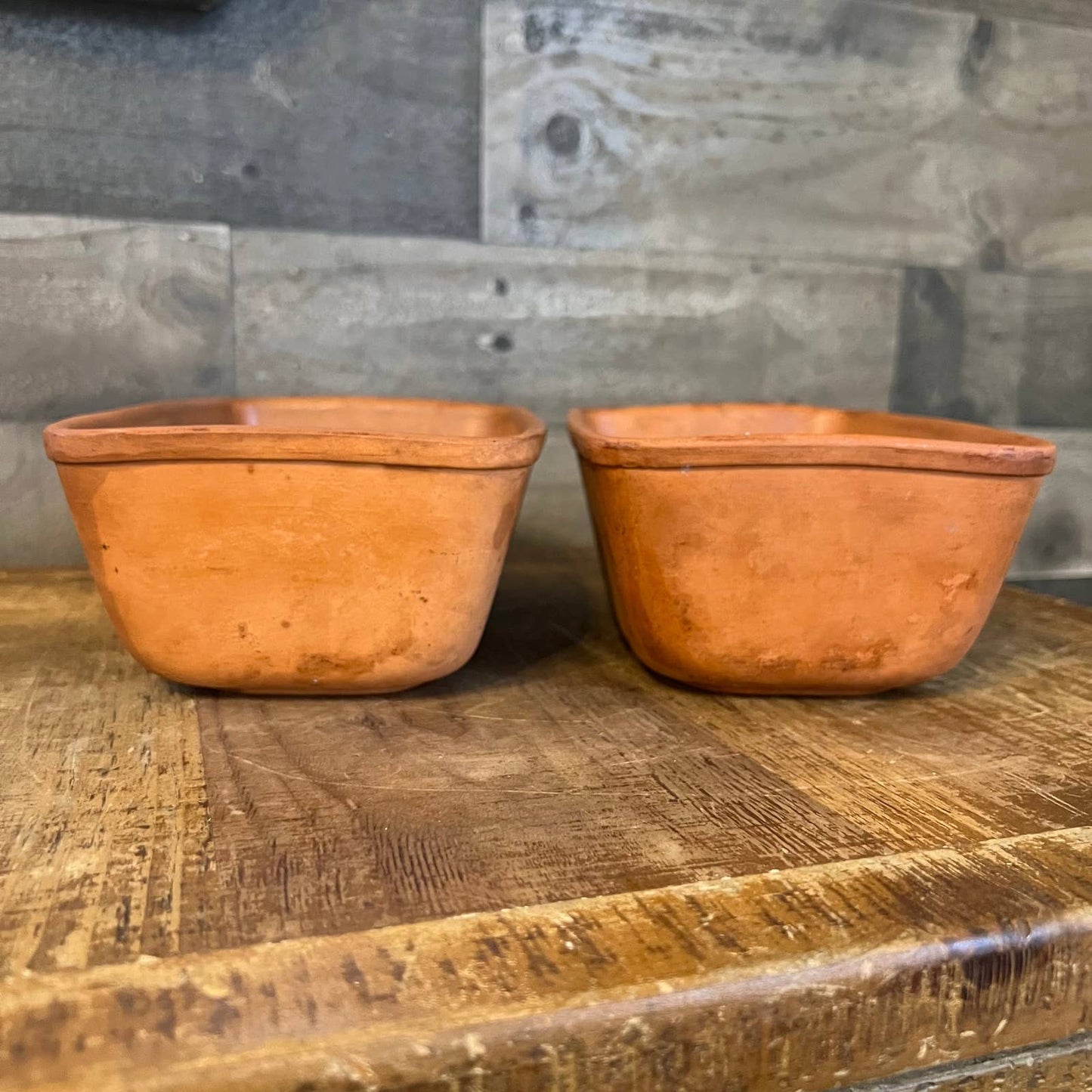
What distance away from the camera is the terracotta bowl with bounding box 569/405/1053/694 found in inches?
20.6

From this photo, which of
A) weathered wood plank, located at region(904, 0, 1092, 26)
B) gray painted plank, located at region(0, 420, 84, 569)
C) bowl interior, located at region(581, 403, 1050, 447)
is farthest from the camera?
weathered wood plank, located at region(904, 0, 1092, 26)

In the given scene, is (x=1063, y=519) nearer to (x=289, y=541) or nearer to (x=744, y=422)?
(x=744, y=422)

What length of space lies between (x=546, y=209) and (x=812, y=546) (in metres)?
0.49

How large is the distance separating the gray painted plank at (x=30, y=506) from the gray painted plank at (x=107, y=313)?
0.02 m

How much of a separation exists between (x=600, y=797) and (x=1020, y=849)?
180mm

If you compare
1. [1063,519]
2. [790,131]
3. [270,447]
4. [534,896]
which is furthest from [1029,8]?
[534,896]

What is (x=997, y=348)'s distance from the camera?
105 centimetres

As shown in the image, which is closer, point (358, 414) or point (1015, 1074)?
point (1015, 1074)

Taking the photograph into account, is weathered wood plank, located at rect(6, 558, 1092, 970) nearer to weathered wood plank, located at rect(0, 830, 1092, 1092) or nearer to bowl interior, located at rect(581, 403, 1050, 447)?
weathered wood plank, located at rect(0, 830, 1092, 1092)

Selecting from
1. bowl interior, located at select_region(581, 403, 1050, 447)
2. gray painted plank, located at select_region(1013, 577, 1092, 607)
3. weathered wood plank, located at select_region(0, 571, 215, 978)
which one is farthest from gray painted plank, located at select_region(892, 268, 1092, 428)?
weathered wood plank, located at select_region(0, 571, 215, 978)

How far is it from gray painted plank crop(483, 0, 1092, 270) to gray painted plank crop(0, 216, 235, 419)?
0.86 ft

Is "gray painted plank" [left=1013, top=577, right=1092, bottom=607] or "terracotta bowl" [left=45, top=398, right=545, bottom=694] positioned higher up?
"terracotta bowl" [left=45, top=398, right=545, bottom=694]

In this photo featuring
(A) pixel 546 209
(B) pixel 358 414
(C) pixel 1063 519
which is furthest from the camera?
(C) pixel 1063 519

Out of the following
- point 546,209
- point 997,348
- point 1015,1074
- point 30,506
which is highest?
point 546,209
